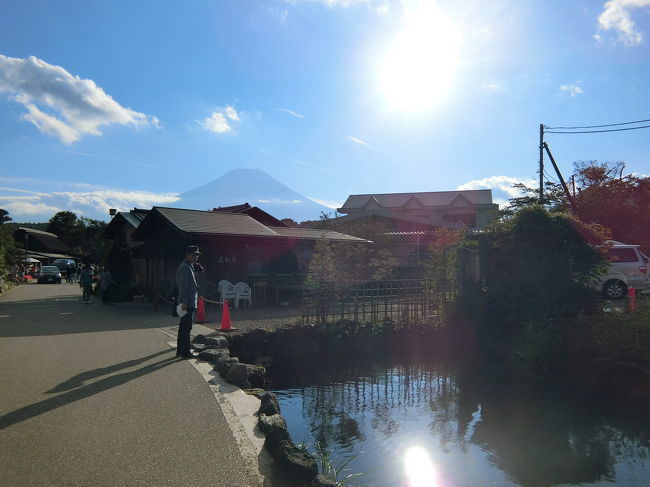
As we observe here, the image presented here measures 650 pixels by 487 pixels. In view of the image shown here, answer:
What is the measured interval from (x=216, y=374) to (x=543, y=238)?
721 centimetres

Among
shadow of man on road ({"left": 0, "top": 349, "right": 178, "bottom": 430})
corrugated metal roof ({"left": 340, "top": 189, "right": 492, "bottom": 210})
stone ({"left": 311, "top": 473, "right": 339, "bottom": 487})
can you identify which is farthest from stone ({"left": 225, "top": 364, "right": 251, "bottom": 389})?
corrugated metal roof ({"left": 340, "top": 189, "right": 492, "bottom": 210})

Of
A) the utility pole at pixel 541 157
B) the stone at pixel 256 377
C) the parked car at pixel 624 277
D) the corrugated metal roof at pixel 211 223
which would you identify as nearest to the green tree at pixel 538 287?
the stone at pixel 256 377

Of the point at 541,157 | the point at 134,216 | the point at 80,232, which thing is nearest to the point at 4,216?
the point at 80,232

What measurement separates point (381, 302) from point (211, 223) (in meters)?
8.11

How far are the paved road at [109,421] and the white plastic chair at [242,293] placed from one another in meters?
7.58

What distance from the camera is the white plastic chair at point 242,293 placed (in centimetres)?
1673

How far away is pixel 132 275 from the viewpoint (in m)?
25.6

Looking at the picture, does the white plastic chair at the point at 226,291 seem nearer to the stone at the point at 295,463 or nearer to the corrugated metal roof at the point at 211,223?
the corrugated metal roof at the point at 211,223

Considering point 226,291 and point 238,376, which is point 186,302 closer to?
point 238,376

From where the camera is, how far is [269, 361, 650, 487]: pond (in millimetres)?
5359

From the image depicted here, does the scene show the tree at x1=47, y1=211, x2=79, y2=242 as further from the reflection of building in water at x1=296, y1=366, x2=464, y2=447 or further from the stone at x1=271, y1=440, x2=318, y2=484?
the stone at x1=271, y1=440, x2=318, y2=484

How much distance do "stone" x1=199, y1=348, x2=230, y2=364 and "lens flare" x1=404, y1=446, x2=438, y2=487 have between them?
3409 millimetres

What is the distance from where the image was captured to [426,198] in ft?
168

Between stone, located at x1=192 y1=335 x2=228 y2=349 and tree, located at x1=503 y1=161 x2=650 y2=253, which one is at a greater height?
tree, located at x1=503 y1=161 x2=650 y2=253
